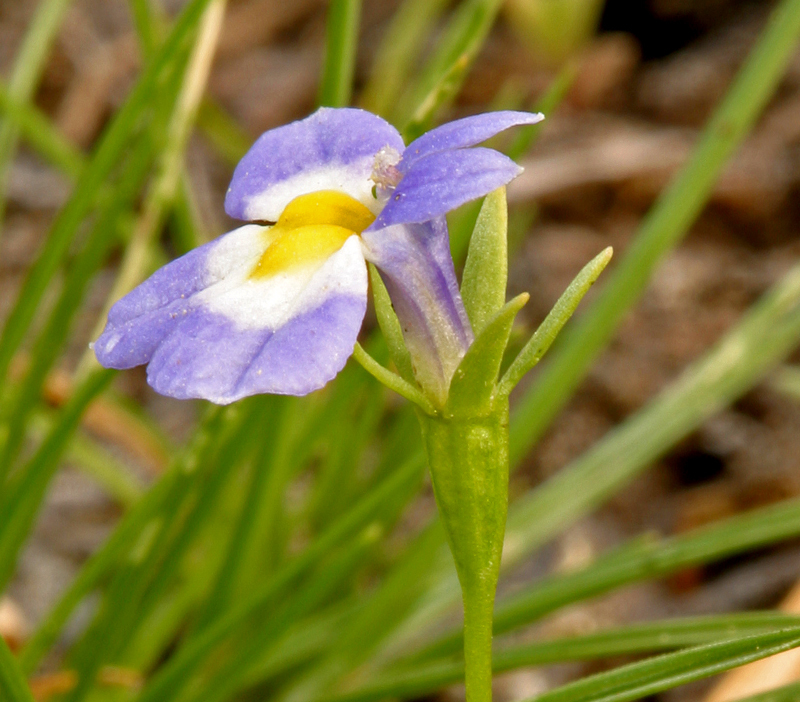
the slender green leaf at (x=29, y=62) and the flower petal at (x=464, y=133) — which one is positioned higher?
the slender green leaf at (x=29, y=62)

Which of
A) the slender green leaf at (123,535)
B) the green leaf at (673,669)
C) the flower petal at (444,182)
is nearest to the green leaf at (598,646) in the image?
the green leaf at (673,669)

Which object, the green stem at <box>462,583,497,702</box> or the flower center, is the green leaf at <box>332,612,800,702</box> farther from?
the flower center

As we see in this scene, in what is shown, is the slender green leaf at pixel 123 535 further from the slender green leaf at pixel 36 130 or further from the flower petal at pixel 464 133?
the slender green leaf at pixel 36 130

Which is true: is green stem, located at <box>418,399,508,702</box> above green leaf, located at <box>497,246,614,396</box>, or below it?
below

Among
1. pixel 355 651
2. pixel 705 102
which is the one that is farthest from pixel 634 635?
pixel 705 102

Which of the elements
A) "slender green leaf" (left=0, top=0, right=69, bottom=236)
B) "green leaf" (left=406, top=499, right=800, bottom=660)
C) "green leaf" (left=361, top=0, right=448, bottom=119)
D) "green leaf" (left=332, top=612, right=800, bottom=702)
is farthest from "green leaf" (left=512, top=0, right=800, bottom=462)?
"green leaf" (left=361, top=0, right=448, bottom=119)

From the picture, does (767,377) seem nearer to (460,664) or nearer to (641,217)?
(641,217)

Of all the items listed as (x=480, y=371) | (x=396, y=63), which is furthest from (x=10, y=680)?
(x=396, y=63)
